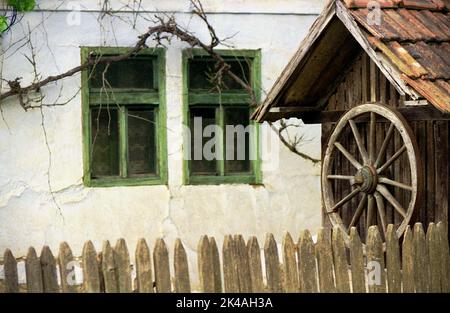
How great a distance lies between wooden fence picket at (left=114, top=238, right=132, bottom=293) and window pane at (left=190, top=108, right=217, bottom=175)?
4.89 m

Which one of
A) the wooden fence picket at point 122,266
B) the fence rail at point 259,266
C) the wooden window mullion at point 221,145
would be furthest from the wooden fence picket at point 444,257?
the wooden window mullion at point 221,145

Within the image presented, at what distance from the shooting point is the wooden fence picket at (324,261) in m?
6.04

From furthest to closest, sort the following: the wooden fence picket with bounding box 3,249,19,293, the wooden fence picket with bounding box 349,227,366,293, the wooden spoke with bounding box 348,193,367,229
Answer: the wooden spoke with bounding box 348,193,367,229, the wooden fence picket with bounding box 349,227,366,293, the wooden fence picket with bounding box 3,249,19,293

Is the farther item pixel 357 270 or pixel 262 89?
pixel 262 89

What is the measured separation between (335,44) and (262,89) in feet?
10.2

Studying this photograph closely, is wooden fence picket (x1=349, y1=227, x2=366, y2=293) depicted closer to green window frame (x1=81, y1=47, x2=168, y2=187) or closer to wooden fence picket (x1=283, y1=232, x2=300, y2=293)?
wooden fence picket (x1=283, y1=232, x2=300, y2=293)

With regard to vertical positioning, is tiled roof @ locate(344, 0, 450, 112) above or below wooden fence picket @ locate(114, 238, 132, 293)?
above

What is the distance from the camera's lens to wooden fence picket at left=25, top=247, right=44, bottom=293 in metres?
5.38

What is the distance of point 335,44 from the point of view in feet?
24.1

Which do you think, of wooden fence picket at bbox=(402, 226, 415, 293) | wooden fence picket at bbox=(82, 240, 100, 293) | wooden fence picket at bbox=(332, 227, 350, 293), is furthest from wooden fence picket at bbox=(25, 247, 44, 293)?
wooden fence picket at bbox=(402, 226, 415, 293)

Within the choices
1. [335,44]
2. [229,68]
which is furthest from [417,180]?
[229,68]

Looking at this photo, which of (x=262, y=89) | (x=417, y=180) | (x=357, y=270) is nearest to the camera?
(x=357, y=270)

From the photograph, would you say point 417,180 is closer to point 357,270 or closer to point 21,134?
point 357,270

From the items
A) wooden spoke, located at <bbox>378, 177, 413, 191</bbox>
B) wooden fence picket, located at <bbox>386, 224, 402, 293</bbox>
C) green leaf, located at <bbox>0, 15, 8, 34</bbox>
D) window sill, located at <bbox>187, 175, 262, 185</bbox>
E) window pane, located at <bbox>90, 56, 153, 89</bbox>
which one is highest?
green leaf, located at <bbox>0, 15, 8, 34</bbox>
